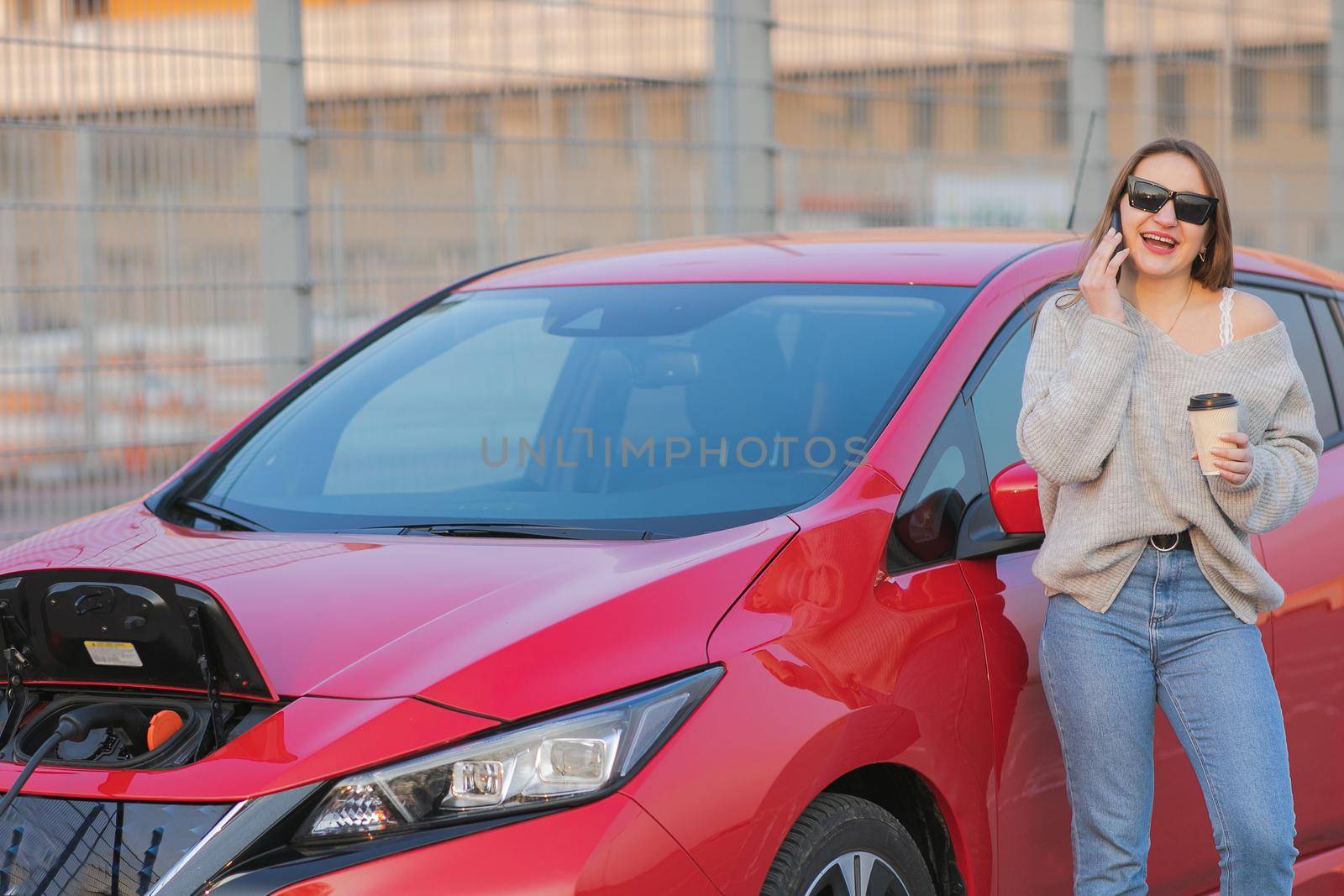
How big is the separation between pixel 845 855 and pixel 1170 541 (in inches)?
31.0

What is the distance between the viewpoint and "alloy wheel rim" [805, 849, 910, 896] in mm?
2668

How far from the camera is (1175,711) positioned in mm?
2994

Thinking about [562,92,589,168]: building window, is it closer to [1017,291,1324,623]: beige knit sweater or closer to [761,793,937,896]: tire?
[1017,291,1324,623]: beige knit sweater

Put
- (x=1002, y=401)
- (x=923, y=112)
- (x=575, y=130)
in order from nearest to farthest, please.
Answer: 1. (x=1002, y=401)
2. (x=575, y=130)
3. (x=923, y=112)

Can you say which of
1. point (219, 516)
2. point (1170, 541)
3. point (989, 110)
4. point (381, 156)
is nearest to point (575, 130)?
point (381, 156)

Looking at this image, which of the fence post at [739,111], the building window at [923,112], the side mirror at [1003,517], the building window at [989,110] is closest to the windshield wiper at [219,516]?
the side mirror at [1003,517]

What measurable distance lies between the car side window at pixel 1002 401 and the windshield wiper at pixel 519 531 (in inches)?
26.8

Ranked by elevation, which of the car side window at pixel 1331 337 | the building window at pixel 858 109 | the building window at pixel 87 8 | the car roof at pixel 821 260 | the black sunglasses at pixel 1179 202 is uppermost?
the building window at pixel 87 8

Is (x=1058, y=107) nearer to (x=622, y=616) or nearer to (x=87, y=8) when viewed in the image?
(x=87, y=8)

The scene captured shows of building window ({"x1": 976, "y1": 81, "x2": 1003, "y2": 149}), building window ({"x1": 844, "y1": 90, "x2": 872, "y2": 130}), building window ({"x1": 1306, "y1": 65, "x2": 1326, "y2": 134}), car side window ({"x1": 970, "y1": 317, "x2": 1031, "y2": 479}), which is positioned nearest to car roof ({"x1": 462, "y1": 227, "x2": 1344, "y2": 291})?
car side window ({"x1": 970, "y1": 317, "x2": 1031, "y2": 479})

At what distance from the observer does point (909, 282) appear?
3482 millimetres

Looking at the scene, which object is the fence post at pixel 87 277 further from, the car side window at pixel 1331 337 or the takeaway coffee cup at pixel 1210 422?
the takeaway coffee cup at pixel 1210 422

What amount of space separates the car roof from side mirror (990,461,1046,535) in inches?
20.1

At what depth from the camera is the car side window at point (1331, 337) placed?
4.11 meters
